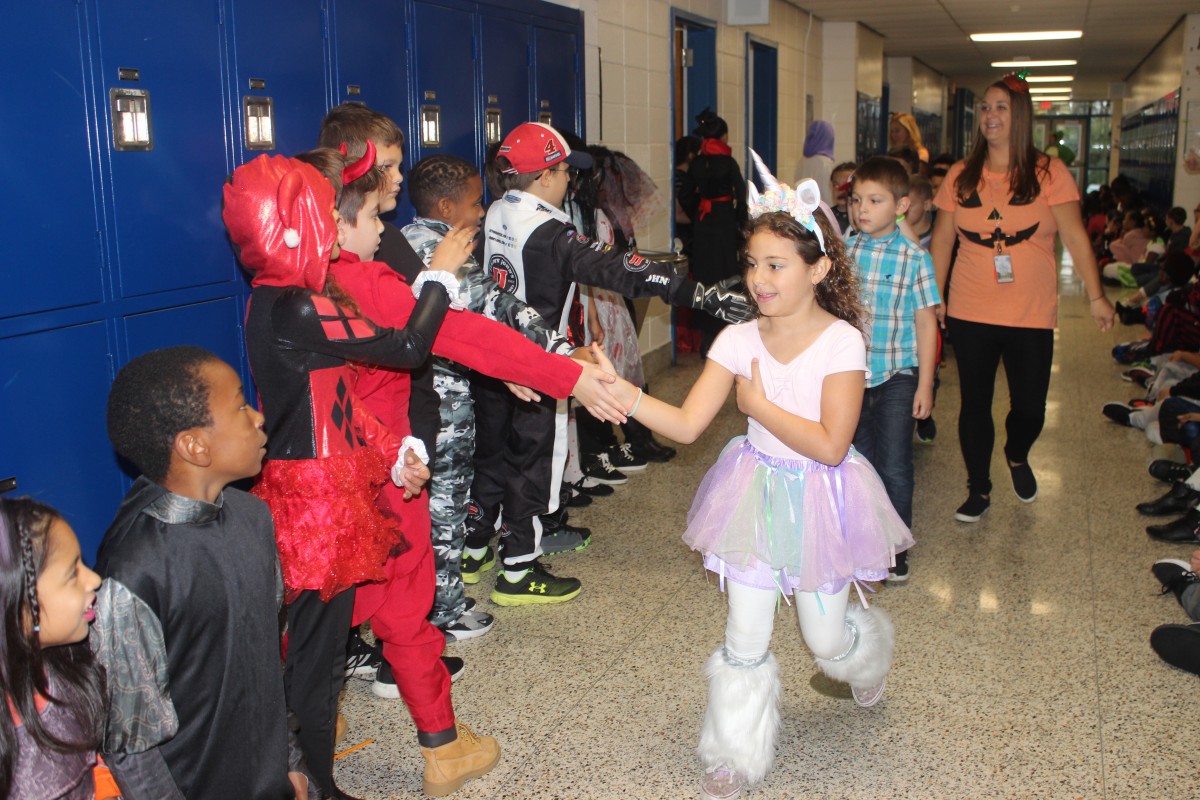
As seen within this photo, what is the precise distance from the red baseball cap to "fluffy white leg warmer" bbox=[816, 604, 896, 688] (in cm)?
173

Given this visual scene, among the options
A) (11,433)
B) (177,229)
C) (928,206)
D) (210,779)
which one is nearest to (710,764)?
(210,779)

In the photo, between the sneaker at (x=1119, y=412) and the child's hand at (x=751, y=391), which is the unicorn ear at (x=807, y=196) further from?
the sneaker at (x=1119, y=412)

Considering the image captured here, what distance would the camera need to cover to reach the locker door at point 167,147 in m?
2.65

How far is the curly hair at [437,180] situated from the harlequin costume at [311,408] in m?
1.16

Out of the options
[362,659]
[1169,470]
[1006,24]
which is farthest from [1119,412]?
[1006,24]

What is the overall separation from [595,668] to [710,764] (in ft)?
2.28

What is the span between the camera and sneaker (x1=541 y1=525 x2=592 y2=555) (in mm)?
3971

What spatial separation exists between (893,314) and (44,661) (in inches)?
111

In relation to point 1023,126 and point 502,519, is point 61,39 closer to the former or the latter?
point 502,519

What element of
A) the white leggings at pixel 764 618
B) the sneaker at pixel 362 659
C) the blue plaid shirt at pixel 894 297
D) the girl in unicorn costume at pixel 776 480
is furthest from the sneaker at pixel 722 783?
the blue plaid shirt at pixel 894 297

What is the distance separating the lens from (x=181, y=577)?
1621mm

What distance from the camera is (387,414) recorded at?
2.39 m

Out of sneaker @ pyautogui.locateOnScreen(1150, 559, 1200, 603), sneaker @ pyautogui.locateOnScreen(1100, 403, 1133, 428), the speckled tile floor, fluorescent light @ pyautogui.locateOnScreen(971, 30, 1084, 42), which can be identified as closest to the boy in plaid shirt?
the speckled tile floor

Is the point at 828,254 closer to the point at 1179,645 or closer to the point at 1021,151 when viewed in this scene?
the point at 1179,645
